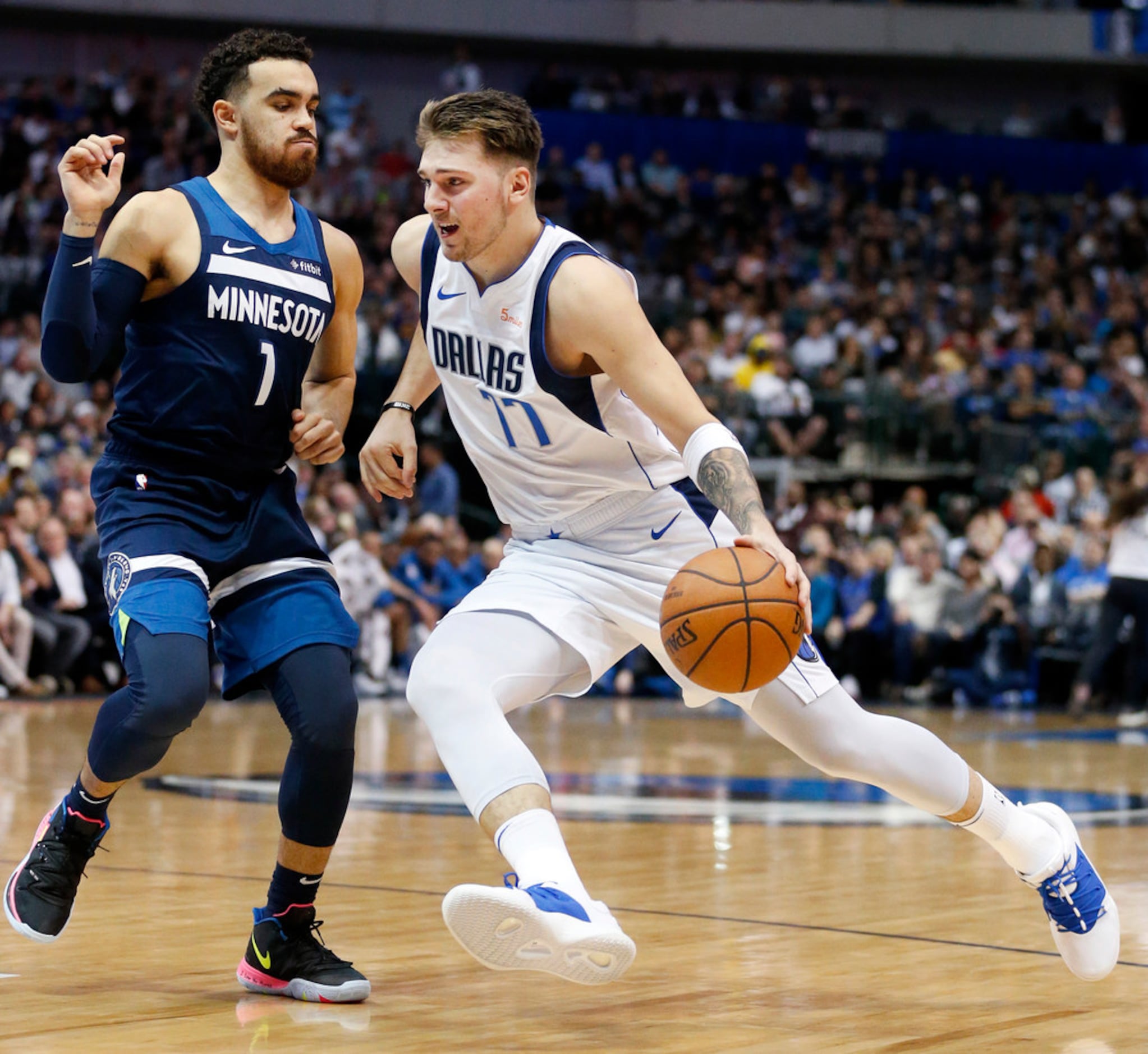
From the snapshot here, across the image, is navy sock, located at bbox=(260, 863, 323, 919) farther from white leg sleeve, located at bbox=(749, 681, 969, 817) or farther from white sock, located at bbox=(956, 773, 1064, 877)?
white sock, located at bbox=(956, 773, 1064, 877)

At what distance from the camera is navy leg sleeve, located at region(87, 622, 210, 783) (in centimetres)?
409

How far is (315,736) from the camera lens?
14.0 ft

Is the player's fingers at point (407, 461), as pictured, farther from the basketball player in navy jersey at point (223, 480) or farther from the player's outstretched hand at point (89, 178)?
the player's outstretched hand at point (89, 178)

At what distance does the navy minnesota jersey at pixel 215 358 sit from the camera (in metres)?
4.40

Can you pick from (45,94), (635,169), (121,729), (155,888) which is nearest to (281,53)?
(121,729)

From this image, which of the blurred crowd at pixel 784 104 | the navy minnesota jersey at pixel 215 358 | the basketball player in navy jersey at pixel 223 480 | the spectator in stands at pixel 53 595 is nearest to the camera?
the basketball player in navy jersey at pixel 223 480

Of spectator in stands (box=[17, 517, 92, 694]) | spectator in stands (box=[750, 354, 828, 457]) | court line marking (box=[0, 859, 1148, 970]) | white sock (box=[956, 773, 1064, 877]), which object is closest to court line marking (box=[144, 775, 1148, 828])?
court line marking (box=[0, 859, 1148, 970])

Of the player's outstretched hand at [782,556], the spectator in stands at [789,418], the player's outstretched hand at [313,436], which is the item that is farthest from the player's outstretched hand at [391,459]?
the spectator in stands at [789,418]

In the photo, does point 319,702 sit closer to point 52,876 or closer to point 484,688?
point 484,688

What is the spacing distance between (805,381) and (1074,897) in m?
15.2

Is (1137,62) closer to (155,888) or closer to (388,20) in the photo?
(388,20)

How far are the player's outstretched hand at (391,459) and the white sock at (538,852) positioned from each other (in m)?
1.07

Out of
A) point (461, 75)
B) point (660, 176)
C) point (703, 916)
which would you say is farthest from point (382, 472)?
point (461, 75)

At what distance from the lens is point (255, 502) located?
14.8ft
